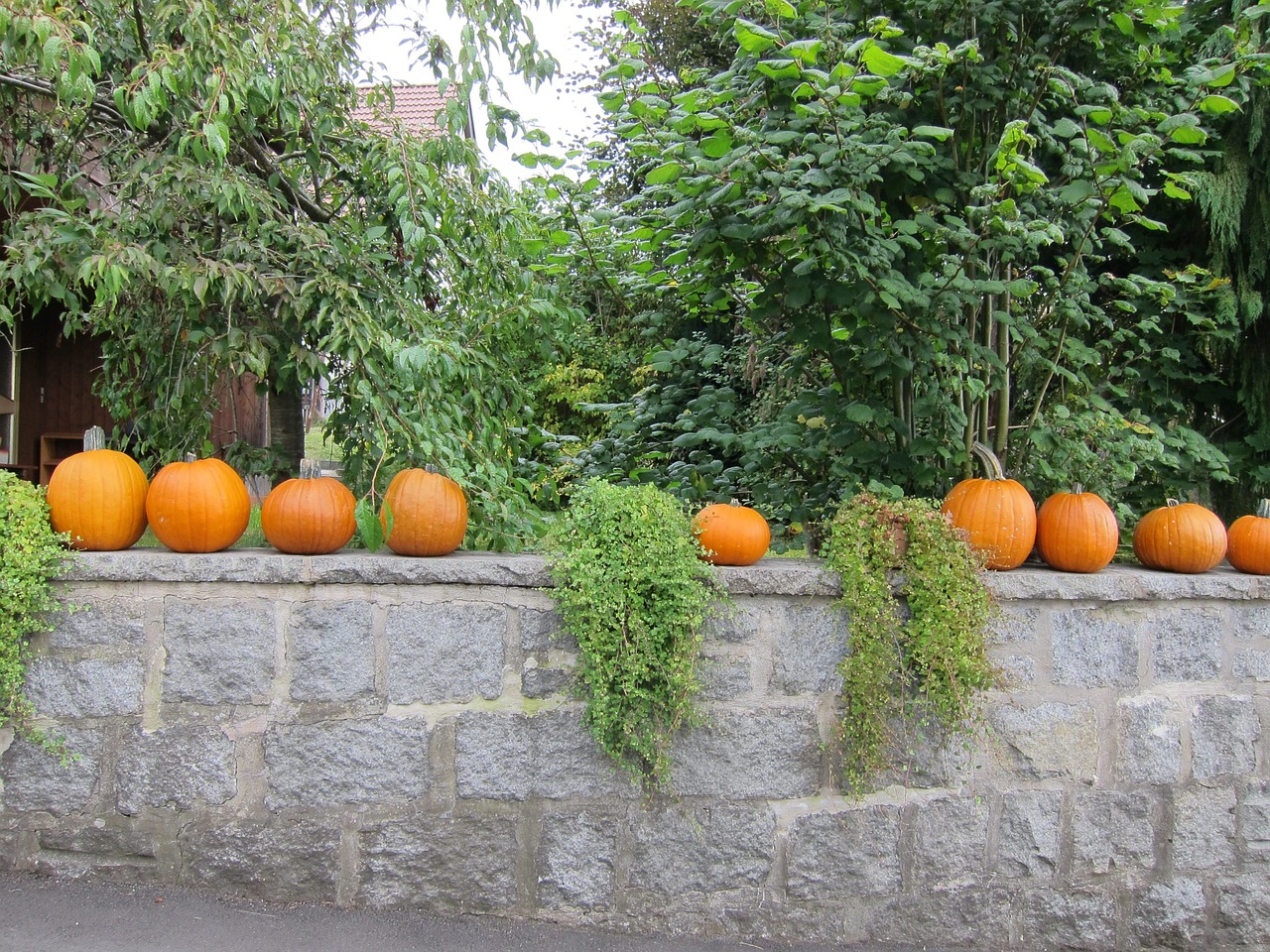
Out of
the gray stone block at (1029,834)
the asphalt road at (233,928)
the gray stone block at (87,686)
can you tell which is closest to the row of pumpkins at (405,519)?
the gray stone block at (87,686)

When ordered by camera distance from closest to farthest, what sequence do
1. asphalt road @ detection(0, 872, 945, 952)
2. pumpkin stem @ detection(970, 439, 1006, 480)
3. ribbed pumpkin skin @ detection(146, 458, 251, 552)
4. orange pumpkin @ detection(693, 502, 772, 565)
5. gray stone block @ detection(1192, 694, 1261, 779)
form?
asphalt road @ detection(0, 872, 945, 952)
ribbed pumpkin skin @ detection(146, 458, 251, 552)
orange pumpkin @ detection(693, 502, 772, 565)
gray stone block @ detection(1192, 694, 1261, 779)
pumpkin stem @ detection(970, 439, 1006, 480)

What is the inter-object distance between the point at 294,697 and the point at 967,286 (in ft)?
7.06

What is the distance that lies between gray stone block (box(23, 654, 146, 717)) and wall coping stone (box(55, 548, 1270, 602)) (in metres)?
0.23

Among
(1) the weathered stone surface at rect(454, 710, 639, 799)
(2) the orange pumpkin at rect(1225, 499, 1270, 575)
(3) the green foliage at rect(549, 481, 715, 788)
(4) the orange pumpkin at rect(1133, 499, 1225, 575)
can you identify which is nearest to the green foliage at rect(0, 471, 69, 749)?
(1) the weathered stone surface at rect(454, 710, 639, 799)

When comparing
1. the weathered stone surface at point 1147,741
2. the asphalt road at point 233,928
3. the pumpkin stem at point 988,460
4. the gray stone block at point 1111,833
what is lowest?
the asphalt road at point 233,928

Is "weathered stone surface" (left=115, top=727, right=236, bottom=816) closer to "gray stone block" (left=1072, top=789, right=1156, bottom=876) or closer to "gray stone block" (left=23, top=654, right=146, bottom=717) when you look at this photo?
"gray stone block" (left=23, top=654, right=146, bottom=717)

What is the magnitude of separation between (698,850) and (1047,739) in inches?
41.2

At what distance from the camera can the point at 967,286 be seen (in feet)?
7.93

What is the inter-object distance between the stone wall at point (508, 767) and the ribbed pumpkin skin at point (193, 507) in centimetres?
9

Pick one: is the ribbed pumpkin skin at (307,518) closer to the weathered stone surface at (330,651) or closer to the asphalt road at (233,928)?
the weathered stone surface at (330,651)

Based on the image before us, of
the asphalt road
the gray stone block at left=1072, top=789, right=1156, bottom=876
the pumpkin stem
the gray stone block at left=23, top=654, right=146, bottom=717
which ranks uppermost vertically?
the pumpkin stem

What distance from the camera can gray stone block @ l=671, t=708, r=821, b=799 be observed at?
2.37 meters

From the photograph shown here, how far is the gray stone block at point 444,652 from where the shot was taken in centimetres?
233

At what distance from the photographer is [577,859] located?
236 centimetres
